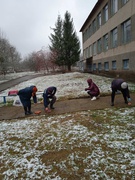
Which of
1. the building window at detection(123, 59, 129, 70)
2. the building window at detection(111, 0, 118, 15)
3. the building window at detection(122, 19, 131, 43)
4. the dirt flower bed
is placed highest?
the building window at detection(111, 0, 118, 15)

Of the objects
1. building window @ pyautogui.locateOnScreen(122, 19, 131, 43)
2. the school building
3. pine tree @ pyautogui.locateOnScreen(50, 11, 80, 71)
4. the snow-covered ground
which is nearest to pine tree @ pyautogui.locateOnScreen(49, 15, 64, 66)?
pine tree @ pyautogui.locateOnScreen(50, 11, 80, 71)

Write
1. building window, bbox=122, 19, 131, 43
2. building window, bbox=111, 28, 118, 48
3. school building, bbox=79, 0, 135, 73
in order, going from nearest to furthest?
school building, bbox=79, 0, 135, 73, building window, bbox=122, 19, 131, 43, building window, bbox=111, 28, 118, 48

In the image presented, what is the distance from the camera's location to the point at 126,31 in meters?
15.3

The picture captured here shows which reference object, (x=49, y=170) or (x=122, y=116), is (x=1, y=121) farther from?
(x=122, y=116)

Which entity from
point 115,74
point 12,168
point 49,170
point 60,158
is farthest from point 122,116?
point 115,74

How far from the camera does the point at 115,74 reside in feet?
58.0

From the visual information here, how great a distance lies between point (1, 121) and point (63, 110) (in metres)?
2.66

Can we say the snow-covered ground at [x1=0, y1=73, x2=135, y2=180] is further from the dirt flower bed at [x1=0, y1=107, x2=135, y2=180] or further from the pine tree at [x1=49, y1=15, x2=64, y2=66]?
the pine tree at [x1=49, y1=15, x2=64, y2=66]

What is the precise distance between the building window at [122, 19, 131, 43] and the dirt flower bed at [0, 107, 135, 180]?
11348mm

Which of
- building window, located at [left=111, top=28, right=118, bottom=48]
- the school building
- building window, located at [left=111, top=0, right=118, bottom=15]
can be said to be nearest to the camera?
the school building

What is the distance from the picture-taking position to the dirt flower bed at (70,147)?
9.93 ft

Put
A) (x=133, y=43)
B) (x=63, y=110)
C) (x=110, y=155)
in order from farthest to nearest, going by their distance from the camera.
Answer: (x=133, y=43), (x=63, y=110), (x=110, y=155)

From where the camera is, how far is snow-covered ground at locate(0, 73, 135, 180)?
302 centimetres

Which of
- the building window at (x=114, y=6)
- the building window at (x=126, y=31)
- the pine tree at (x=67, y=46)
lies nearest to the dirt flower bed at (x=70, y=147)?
the building window at (x=126, y=31)
